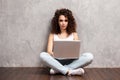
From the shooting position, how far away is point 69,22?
3602 mm

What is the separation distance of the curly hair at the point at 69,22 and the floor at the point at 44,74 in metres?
0.55

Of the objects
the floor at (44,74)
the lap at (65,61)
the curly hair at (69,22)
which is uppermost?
the curly hair at (69,22)

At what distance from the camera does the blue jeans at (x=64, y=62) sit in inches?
128

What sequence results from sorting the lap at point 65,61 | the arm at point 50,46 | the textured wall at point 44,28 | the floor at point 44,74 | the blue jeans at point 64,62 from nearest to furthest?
the floor at point 44,74
the blue jeans at point 64,62
the lap at point 65,61
the arm at point 50,46
the textured wall at point 44,28

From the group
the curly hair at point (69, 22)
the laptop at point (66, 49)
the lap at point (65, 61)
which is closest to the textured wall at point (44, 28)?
the curly hair at point (69, 22)

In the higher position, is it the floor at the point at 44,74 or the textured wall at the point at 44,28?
the textured wall at the point at 44,28

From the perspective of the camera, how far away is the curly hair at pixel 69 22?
11.7ft

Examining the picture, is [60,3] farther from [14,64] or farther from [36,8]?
[14,64]

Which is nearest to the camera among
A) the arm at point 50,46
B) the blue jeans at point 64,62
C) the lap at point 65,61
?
the blue jeans at point 64,62

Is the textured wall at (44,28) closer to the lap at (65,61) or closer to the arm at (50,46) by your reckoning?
the arm at (50,46)

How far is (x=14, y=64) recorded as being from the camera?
3744 millimetres

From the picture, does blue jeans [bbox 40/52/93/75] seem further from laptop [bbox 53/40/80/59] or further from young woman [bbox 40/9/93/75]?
laptop [bbox 53/40/80/59]

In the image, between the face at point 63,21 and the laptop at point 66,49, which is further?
the face at point 63,21

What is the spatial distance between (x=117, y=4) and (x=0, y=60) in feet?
5.76
